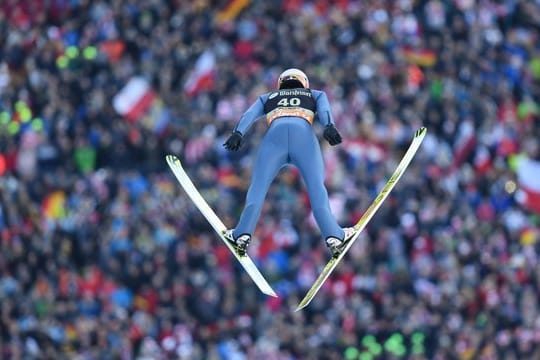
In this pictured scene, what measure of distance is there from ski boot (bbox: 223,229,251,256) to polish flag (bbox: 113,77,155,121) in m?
11.6

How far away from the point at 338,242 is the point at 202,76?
41.5ft

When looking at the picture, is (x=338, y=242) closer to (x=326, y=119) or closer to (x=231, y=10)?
(x=326, y=119)

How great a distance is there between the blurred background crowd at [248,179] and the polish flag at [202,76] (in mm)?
40

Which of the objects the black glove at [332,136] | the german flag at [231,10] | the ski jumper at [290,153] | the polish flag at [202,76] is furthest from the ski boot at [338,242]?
the german flag at [231,10]

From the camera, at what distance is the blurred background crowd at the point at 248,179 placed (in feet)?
81.0

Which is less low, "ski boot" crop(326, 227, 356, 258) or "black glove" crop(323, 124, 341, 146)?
"black glove" crop(323, 124, 341, 146)

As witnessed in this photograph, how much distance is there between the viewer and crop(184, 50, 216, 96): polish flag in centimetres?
2872

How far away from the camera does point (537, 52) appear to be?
30.2 metres

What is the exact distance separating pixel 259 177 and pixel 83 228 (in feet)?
33.5

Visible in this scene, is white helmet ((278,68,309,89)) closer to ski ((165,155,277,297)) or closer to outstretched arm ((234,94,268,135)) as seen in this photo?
outstretched arm ((234,94,268,135))

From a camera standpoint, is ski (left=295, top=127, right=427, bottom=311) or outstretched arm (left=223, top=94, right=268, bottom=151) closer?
outstretched arm (left=223, top=94, right=268, bottom=151)

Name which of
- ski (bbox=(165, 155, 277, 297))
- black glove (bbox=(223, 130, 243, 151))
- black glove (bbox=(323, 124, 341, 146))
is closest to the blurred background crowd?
ski (bbox=(165, 155, 277, 297))

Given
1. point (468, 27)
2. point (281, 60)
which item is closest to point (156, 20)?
point (281, 60)

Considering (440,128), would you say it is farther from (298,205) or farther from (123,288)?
(123,288)
